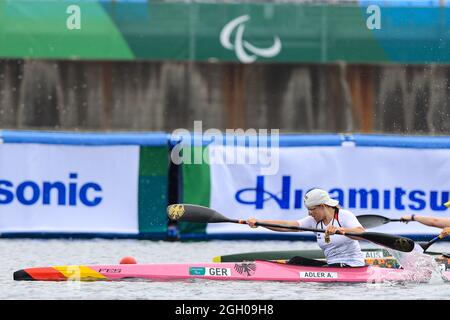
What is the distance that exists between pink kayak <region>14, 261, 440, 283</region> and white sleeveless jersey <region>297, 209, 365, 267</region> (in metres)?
0.20

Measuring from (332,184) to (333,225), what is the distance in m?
4.37

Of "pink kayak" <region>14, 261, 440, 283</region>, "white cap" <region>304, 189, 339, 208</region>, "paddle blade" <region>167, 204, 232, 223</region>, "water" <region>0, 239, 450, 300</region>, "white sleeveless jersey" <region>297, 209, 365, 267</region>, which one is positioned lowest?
"water" <region>0, 239, 450, 300</region>

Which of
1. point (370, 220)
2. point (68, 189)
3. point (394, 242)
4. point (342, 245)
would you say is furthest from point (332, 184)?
point (394, 242)

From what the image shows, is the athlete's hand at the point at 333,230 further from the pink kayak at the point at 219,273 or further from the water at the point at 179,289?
the water at the point at 179,289

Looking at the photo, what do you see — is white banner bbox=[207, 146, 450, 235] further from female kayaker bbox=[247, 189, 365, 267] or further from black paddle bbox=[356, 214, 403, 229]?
female kayaker bbox=[247, 189, 365, 267]

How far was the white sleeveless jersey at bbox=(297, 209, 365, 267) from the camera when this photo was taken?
13.0 meters

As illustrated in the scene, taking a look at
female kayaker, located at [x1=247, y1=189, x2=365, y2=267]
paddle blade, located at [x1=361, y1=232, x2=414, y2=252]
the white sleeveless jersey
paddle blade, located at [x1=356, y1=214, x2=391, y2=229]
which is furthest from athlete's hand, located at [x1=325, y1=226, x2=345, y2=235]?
paddle blade, located at [x1=356, y1=214, x2=391, y2=229]

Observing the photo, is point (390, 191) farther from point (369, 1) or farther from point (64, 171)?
point (369, 1)

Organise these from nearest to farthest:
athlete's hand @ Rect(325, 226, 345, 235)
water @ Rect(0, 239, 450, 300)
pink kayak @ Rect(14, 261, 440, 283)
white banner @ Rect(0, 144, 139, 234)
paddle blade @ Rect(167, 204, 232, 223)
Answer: water @ Rect(0, 239, 450, 300) < athlete's hand @ Rect(325, 226, 345, 235) < pink kayak @ Rect(14, 261, 440, 283) < paddle blade @ Rect(167, 204, 232, 223) < white banner @ Rect(0, 144, 139, 234)

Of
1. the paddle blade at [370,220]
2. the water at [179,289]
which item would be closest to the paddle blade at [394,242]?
the water at [179,289]

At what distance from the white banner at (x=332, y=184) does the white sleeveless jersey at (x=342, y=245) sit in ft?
13.5

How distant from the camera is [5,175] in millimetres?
17297

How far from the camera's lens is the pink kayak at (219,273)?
42.1 feet
